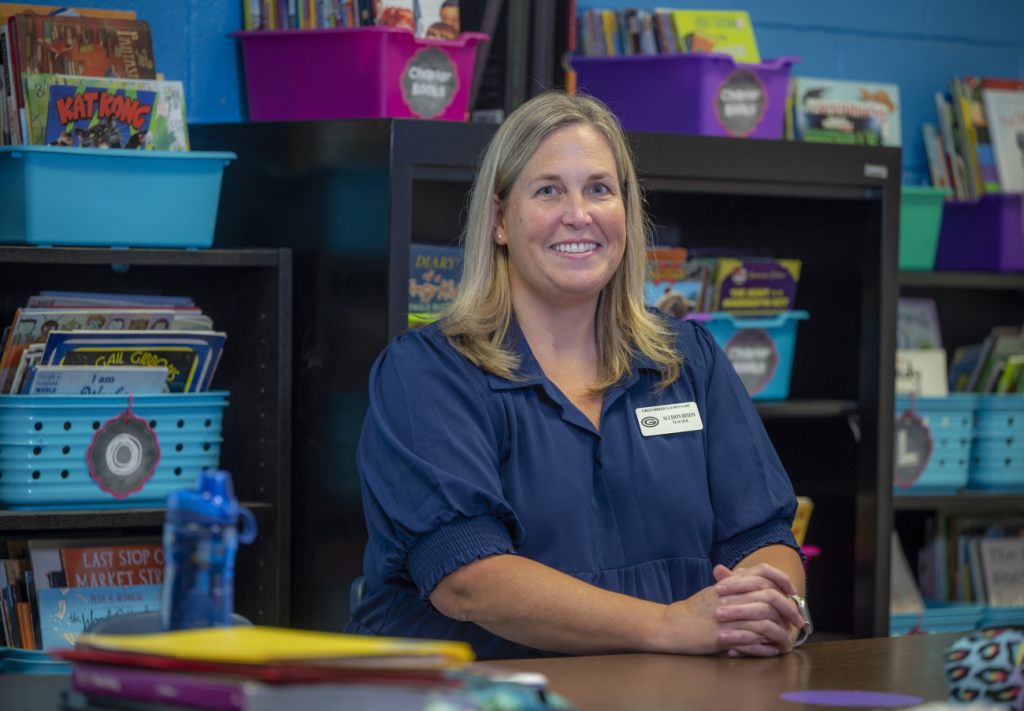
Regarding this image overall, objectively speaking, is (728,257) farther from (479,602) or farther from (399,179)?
(479,602)

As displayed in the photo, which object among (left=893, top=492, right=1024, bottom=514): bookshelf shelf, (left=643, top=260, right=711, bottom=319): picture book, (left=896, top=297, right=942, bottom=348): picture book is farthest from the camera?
(left=896, top=297, right=942, bottom=348): picture book

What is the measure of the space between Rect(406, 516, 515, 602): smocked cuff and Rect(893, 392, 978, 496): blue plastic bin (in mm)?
1535

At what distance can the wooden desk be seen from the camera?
42.8 inches

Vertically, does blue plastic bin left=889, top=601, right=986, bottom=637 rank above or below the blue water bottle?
below

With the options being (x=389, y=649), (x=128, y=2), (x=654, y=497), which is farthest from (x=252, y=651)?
(x=128, y=2)

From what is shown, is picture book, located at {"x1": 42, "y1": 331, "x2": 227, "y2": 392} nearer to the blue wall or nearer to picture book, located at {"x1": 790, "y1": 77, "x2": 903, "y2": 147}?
the blue wall

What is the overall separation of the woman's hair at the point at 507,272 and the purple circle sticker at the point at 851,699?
29.5 inches

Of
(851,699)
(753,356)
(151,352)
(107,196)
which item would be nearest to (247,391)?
(151,352)

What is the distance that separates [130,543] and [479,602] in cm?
97

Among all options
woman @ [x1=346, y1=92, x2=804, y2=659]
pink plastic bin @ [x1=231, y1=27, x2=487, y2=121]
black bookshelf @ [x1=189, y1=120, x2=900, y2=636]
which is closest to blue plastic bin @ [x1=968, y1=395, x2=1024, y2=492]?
black bookshelf @ [x1=189, y1=120, x2=900, y2=636]

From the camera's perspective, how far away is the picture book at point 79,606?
2.05m

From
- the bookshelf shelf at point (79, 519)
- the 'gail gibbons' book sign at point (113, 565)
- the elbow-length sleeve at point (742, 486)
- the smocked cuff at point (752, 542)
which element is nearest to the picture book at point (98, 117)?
the bookshelf shelf at point (79, 519)

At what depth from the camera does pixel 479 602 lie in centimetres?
151

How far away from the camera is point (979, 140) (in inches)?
117
